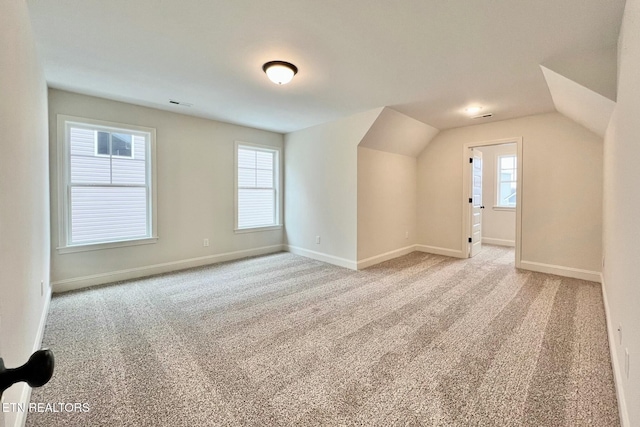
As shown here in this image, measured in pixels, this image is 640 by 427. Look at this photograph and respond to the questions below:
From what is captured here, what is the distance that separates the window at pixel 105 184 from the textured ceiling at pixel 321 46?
51 cm

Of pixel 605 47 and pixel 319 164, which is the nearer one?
pixel 605 47

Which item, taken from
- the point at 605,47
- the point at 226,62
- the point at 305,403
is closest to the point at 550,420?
the point at 305,403

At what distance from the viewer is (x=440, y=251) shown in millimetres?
5438

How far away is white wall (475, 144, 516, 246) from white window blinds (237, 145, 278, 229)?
4.68 m

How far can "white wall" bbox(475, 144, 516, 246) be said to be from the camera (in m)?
6.29

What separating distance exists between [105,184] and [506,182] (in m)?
7.65

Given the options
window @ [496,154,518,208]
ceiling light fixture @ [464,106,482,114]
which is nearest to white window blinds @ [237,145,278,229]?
ceiling light fixture @ [464,106,482,114]

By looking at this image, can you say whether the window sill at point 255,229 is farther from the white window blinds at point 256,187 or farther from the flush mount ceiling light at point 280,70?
the flush mount ceiling light at point 280,70

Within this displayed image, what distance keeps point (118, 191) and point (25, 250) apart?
2.23m

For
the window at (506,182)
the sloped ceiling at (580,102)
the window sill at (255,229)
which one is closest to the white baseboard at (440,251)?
the window at (506,182)

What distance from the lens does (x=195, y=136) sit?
448 cm

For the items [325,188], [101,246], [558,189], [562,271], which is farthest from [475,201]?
[101,246]

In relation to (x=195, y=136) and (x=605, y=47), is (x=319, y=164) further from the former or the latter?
(x=605, y=47)

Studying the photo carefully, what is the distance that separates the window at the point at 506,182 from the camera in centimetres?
636
